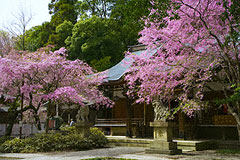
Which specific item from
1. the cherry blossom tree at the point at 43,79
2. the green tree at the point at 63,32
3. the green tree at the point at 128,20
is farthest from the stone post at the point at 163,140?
the green tree at the point at 63,32

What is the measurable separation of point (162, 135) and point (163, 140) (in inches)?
8.5

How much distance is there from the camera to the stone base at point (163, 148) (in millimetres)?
10664

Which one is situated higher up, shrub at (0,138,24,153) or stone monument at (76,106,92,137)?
stone monument at (76,106,92,137)

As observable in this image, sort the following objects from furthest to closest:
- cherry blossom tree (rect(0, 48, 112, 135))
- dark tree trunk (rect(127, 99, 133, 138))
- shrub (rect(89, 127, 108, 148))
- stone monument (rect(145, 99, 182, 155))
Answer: dark tree trunk (rect(127, 99, 133, 138)) < shrub (rect(89, 127, 108, 148)) < cherry blossom tree (rect(0, 48, 112, 135)) < stone monument (rect(145, 99, 182, 155))

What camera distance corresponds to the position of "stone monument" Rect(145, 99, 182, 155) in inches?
424

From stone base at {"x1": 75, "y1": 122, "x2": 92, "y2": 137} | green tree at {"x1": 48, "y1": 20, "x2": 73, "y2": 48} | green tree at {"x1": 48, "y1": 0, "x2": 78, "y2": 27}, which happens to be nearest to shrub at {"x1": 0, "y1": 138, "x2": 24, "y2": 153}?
stone base at {"x1": 75, "y1": 122, "x2": 92, "y2": 137}

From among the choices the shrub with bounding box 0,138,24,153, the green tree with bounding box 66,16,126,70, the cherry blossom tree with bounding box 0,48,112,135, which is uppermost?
the green tree with bounding box 66,16,126,70

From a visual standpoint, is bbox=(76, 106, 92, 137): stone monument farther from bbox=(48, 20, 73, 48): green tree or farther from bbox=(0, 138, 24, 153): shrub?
bbox=(48, 20, 73, 48): green tree

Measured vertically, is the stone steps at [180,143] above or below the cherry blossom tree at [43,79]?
below

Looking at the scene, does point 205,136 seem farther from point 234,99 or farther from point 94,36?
point 94,36

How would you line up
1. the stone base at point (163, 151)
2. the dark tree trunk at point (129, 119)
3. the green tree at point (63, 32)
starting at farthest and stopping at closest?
the green tree at point (63, 32) → the dark tree trunk at point (129, 119) → the stone base at point (163, 151)

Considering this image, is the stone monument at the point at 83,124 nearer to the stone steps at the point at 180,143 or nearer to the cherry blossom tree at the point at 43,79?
the cherry blossom tree at the point at 43,79

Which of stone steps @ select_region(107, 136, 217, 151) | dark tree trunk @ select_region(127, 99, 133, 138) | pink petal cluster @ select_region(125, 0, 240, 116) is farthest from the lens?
dark tree trunk @ select_region(127, 99, 133, 138)

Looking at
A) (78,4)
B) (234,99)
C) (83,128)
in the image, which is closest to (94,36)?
(78,4)
